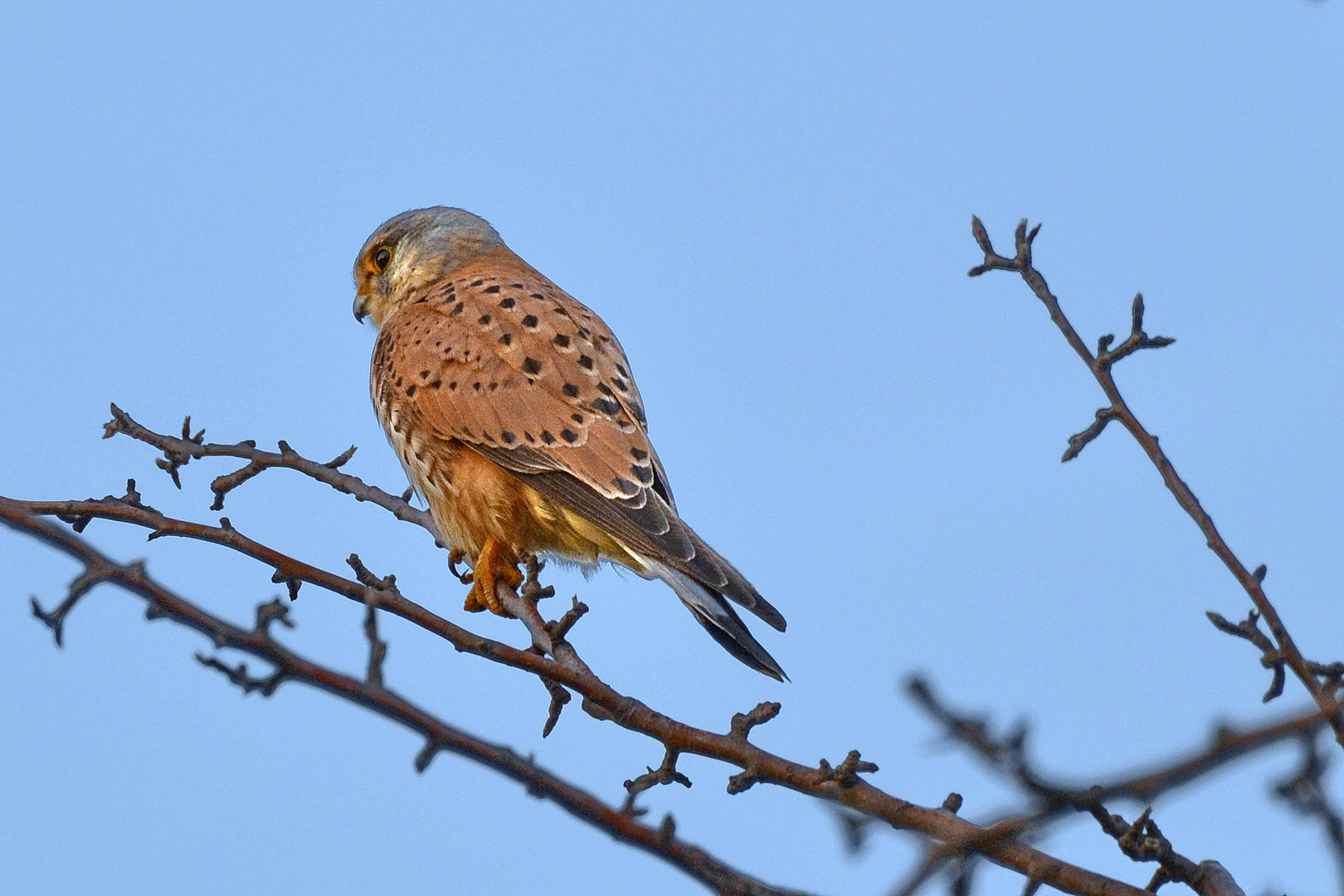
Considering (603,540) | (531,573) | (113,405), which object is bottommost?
(531,573)

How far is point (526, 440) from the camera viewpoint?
4129 millimetres

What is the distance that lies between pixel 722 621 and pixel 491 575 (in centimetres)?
99

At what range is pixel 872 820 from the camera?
154cm

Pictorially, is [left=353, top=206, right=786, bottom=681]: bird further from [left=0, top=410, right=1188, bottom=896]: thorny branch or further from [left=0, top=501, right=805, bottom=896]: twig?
[left=0, top=501, right=805, bottom=896]: twig

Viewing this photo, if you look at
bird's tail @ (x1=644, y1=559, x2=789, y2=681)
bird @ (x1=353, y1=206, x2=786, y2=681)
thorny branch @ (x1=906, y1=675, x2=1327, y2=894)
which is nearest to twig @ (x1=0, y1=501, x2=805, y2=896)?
thorny branch @ (x1=906, y1=675, x2=1327, y2=894)

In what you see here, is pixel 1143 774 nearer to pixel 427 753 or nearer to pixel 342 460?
pixel 427 753

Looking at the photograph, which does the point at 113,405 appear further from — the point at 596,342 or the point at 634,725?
A: the point at 634,725

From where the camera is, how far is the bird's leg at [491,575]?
4.13 m

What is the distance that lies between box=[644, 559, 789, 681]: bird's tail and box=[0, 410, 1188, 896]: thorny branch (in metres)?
0.51

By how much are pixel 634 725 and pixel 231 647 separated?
80 centimetres

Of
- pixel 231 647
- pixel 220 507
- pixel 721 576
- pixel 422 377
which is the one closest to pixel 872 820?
pixel 231 647

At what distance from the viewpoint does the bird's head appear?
553 centimetres

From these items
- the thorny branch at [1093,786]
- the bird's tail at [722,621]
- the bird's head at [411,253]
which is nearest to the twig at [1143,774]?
the thorny branch at [1093,786]

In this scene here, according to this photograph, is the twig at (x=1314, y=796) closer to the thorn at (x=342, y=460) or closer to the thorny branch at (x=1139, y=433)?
the thorny branch at (x=1139, y=433)
